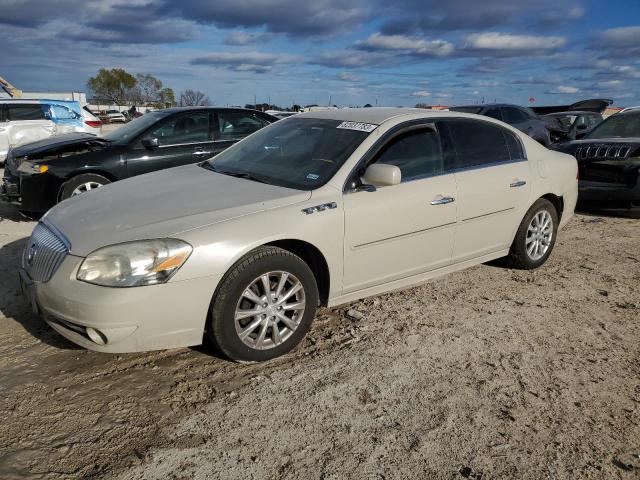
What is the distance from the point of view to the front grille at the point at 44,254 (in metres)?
3.06

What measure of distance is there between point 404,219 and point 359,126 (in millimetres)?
793

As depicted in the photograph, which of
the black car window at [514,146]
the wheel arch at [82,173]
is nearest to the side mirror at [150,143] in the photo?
the wheel arch at [82,173]

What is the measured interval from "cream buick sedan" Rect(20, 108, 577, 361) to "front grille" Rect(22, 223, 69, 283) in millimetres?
12

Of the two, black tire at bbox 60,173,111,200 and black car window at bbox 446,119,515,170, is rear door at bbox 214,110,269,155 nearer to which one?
black tire at bbox 60,173,111,200

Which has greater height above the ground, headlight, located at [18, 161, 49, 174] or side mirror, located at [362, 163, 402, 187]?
side mirror, located at [362, 163, 402, 187]

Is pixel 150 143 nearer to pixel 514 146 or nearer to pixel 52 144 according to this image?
pixel 52 144

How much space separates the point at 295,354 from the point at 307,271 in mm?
562

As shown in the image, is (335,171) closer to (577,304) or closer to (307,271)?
(307,271)

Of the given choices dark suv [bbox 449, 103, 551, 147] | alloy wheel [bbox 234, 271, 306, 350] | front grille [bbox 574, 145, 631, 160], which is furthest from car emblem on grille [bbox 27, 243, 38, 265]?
dark suv [bbox 449, 103, 551, 147]

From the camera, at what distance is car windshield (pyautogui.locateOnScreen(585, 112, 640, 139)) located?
7.97 metres

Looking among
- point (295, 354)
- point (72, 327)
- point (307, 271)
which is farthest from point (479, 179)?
point (72, 327)

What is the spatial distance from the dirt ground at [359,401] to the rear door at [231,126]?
3793mm

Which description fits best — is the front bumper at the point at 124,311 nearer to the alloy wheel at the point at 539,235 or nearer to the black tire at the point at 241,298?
the black tire at the point at 241,298

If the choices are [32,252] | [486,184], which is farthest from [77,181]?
[486,184]
